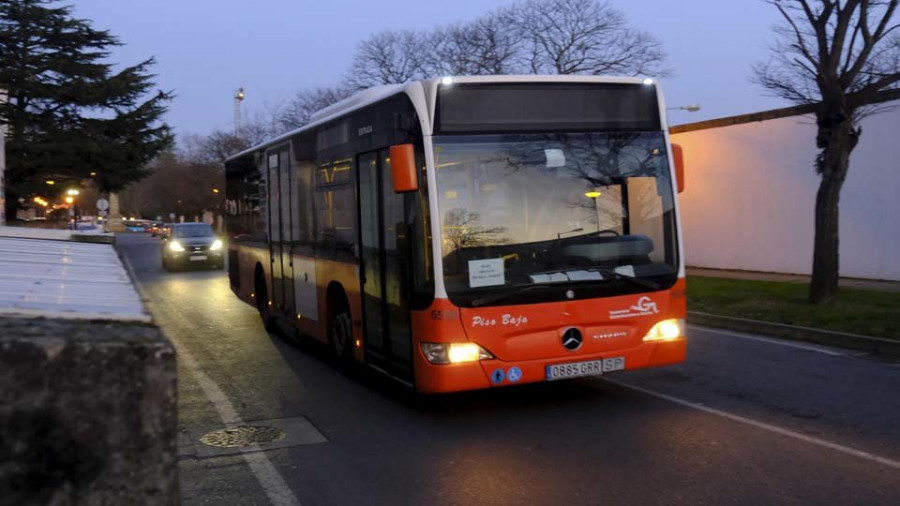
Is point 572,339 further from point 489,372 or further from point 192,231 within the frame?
point 192,231

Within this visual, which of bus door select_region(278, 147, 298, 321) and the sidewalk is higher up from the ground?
bus door select_region(278, 147, 298, 321)

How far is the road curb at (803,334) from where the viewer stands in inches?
409

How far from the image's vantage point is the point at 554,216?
274 inches

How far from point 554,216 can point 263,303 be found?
286 inches

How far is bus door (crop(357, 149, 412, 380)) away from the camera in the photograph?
716 cm

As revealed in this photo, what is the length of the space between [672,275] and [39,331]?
620 cm

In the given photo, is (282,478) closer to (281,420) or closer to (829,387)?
(281,420)

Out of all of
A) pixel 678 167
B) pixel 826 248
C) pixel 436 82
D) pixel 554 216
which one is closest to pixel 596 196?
pixel 554 216

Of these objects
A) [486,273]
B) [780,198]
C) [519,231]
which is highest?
[780,198]

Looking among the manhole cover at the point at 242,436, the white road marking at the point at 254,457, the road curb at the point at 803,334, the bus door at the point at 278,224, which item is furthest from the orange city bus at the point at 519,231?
the road curb at the point at 803,334

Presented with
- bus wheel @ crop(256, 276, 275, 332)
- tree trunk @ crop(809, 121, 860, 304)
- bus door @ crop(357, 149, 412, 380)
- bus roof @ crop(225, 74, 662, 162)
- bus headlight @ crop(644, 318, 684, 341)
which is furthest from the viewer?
tree trunk @ crop(809, 121, 860, 304)

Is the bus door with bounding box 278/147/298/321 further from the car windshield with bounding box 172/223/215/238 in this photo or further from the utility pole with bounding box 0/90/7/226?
the utility pole with bounding box 0/90/7/226

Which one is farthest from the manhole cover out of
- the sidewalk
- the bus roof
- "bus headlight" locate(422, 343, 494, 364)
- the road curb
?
the sidewalk

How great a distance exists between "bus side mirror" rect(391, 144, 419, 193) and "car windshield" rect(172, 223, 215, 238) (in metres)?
22.7
